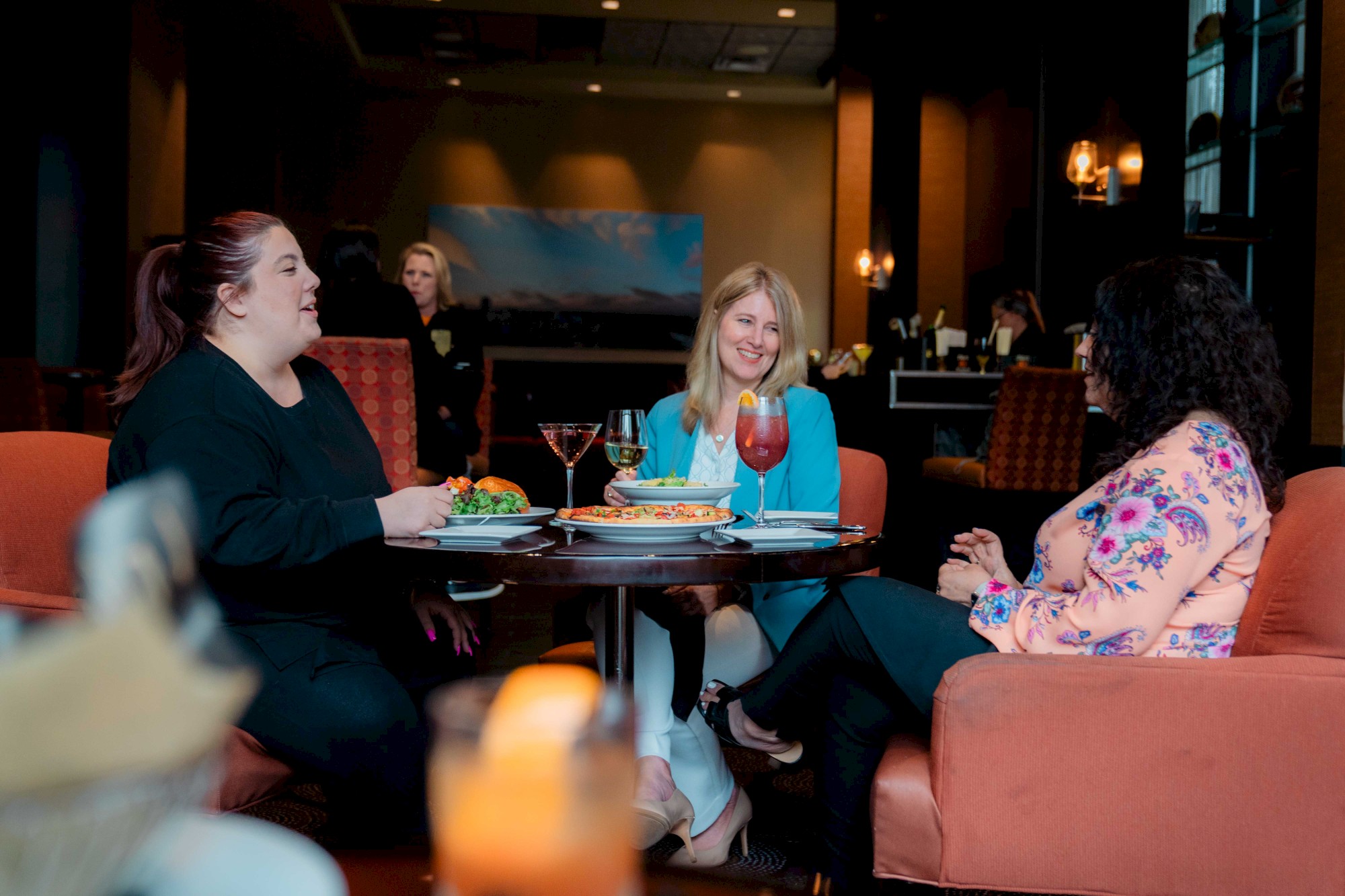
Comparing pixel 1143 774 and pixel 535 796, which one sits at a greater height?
pixel 535 796

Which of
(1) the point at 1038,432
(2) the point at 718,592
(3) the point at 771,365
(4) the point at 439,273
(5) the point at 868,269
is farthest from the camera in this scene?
(5) the point at 868,269

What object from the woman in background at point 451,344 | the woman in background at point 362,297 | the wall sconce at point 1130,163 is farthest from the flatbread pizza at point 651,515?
the wall sconce at point 1130,163

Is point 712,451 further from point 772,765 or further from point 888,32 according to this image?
point 888,32

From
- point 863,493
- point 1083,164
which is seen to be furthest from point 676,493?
point 1083,164

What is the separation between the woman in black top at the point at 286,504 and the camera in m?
1.36

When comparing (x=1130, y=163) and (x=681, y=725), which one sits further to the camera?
(x=1130, y=163)

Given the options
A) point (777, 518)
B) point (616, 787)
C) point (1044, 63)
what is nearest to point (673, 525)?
point (777, 518)

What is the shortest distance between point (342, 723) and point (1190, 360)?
49.9 inches

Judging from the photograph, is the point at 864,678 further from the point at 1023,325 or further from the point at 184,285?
the point at 1023,325

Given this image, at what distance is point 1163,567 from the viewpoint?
4.22ft

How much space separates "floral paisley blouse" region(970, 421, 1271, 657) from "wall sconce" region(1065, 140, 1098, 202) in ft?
17.5

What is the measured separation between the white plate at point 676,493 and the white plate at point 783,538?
0.18m

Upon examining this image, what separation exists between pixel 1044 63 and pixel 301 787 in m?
7.21

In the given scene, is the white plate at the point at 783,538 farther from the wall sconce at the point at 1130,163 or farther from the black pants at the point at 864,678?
the wall sconce at the point at 1130,163
